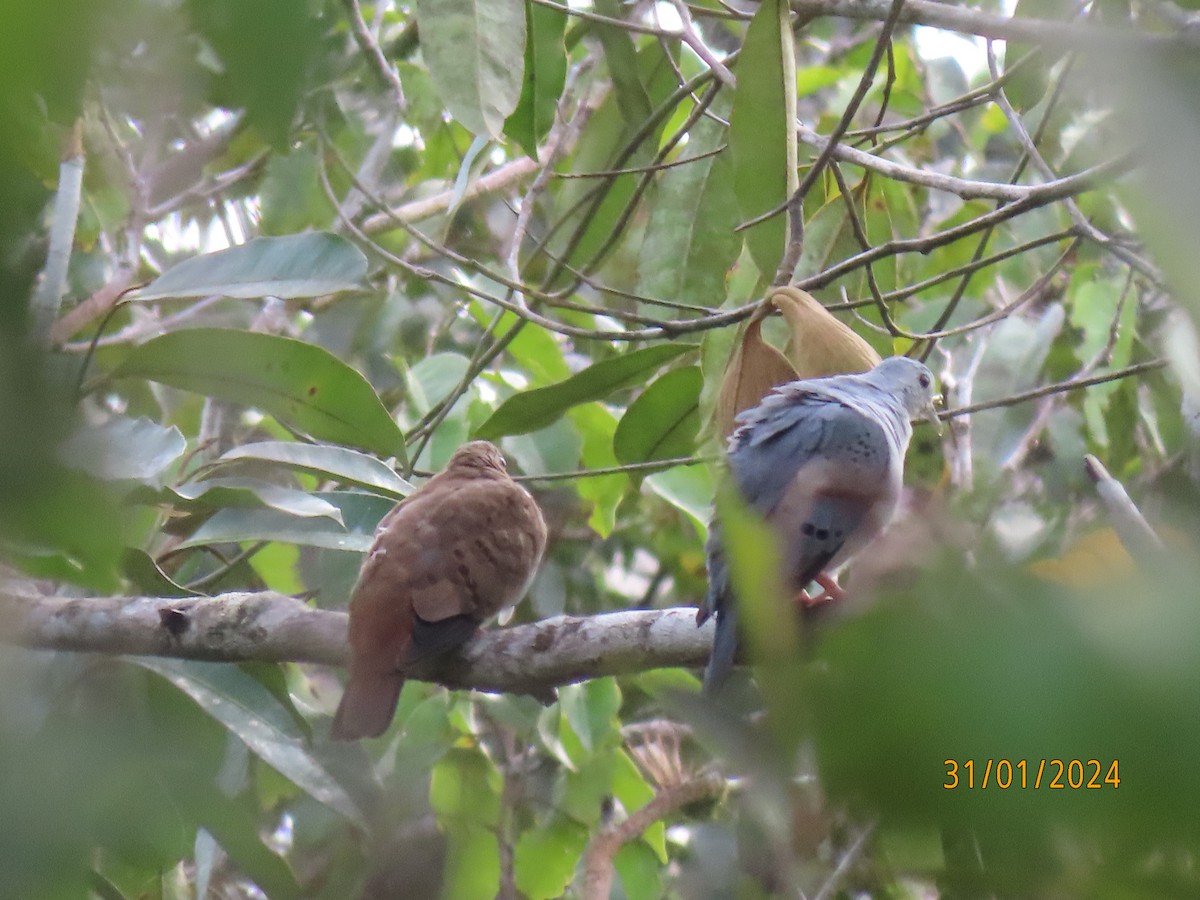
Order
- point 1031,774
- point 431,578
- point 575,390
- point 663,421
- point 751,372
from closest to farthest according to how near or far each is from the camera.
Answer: point 1031,774
point 751,372
point 431,578
point 575,390
point 663,421

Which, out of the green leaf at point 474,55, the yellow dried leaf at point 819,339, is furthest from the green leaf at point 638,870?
the green leaf at point 474,55

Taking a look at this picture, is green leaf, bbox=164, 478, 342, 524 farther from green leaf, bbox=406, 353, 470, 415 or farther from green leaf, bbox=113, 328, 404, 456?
green leaf, bbox=406, 353, 470, 415

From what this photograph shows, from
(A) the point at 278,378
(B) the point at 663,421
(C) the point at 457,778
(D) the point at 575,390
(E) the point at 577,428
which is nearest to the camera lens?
(A) the point at 278,378

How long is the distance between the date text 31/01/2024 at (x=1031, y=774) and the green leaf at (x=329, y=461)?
8.04 ft

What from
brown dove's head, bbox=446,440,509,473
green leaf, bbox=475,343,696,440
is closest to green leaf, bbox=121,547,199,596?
green leaf, bbox=475,343,696,440

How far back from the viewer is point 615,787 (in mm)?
3990

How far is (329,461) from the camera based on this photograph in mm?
2918

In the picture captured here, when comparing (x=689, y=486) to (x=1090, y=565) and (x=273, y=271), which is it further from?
(x=1090, y=565)

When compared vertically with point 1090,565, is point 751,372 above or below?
below

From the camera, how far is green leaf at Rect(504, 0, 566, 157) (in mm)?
2961

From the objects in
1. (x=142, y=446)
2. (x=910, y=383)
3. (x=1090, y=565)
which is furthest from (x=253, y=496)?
(x=1090, y=565)

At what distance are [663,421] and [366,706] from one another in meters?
1.08

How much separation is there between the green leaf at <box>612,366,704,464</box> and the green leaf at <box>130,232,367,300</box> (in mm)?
809

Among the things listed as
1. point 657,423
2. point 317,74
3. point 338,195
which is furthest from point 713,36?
point 317,74
